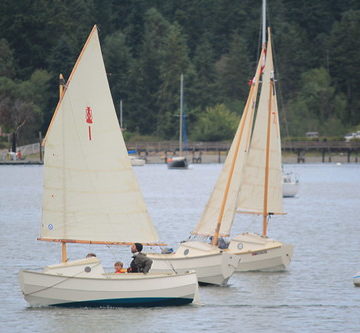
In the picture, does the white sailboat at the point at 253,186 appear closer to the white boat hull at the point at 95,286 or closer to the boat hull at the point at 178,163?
the white boat hull at the point at 95,286

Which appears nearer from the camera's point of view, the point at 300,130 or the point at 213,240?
the point at 213,240

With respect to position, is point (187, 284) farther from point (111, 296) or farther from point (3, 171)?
point (3, 171)

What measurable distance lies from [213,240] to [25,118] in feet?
442

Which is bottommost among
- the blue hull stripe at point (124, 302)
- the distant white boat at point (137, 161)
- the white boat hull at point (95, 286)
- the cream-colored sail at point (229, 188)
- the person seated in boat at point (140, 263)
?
the distant white boat at point (137, 161)

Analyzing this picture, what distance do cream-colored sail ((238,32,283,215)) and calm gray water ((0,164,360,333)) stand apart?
344 centimetres

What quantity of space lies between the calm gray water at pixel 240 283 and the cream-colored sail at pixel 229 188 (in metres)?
2.40

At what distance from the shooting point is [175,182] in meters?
156

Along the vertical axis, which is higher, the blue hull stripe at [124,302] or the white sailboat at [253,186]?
the white sailboat at [253,186]

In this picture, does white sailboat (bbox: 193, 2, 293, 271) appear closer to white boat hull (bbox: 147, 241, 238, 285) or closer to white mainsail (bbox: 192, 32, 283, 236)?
white mainsail (bbox: 192, 32, 283, 236)

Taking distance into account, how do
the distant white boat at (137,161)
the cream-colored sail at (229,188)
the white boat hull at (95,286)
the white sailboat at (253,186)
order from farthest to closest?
the distant white boat at (137,161), the white sailboat at (253,186), the cream-colored sail at (229,188), the white boat hull at (95,286)

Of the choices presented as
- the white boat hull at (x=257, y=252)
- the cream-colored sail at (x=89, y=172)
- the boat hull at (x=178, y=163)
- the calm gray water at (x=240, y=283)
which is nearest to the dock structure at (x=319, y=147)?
the boat hull at (x=178, y=163)

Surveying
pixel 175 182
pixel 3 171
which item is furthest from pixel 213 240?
pixel 3 171

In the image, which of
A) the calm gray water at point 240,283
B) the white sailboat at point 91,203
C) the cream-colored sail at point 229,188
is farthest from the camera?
the cream-colored sail at point 229,188

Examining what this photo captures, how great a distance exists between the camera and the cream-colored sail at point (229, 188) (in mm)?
50062
